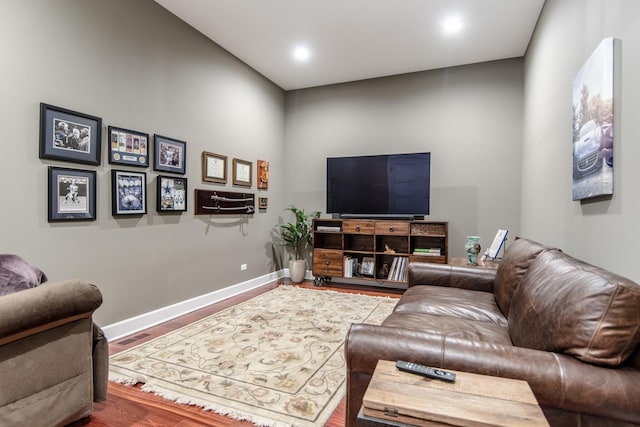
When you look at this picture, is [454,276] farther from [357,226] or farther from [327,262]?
[327,262]

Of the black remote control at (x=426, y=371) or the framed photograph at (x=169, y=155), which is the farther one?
the framed photograph at (x=169, y=155)

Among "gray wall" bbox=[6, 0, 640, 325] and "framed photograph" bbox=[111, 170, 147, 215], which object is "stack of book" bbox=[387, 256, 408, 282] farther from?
"framed photograph" bbox=[111, 170, 147, 215]

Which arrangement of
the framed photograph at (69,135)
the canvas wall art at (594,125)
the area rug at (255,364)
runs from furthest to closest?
1. the framed photograph at (69,135)
2. the area rug at (255,364)
3. the canvas wall art at (594,125)

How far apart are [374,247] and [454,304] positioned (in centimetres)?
230

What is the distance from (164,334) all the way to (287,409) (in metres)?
1.58

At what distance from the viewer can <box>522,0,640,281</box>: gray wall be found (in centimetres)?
142

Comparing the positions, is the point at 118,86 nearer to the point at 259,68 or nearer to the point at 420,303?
the point at 259,68

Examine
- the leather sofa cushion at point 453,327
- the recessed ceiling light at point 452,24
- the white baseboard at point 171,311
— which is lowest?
the white baseboard at point 171,311

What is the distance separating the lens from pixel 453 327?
1735 mm

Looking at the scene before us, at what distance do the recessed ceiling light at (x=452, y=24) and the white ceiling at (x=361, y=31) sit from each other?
47mm

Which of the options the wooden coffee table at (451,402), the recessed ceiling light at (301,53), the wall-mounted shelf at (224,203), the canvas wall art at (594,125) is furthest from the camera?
the recessed ceiling light at (301,53)

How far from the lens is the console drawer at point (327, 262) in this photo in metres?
4.67

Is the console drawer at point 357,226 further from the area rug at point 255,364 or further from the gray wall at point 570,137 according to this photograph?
the gray wall at point 570,137

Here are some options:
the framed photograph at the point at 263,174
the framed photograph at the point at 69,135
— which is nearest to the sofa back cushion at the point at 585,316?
the framed photograph at the point at 69,135
